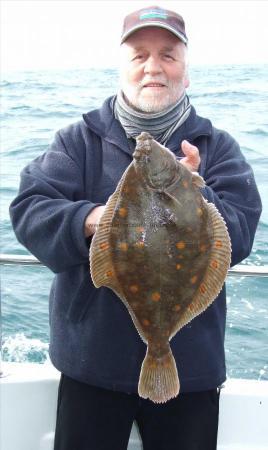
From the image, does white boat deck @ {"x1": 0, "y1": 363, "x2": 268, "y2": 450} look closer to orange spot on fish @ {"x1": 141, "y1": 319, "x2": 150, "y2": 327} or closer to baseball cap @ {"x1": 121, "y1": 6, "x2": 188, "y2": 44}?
orange spot on fish @ {"x1": 141, "y1": 319, "x2": 150, "y2": 327}

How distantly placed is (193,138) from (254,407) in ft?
5.21

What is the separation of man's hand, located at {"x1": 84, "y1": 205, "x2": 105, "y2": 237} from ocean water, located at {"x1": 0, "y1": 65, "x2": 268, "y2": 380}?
10.6 feet

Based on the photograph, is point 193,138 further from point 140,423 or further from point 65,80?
point 65,80

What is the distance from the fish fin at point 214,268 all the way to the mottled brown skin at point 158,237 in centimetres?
2

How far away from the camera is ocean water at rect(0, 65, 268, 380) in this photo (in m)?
5.62

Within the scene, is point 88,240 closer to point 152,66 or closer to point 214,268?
point 214,268

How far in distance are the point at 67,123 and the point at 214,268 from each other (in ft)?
33.2

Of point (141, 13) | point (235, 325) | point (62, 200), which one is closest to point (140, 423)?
point (62, 200)

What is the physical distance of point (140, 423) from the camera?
2.64 metres

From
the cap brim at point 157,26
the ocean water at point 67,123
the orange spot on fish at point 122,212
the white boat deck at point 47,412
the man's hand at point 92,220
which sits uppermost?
the cap brim at point 157,26

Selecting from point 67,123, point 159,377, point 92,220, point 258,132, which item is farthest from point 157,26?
point 67,123

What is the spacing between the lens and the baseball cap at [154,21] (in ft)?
8.05

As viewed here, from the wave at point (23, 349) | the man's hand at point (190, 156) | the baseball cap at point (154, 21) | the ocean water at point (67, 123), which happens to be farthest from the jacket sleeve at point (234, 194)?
the wave at point (23, 349)

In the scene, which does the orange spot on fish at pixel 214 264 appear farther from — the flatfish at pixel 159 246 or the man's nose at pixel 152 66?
the man's nose at pixel 152 66
